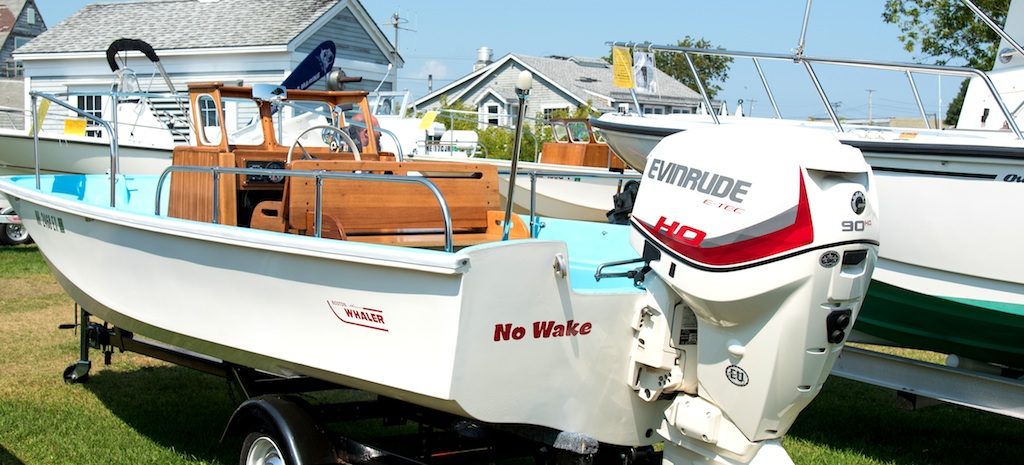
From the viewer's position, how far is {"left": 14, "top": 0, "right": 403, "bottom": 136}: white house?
22.0 metres

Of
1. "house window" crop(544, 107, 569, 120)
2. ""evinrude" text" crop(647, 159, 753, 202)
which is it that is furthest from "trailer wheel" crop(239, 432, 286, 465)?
"house window" crop(544, 107, 569, 120)

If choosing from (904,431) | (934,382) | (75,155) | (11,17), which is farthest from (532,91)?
(934,382)

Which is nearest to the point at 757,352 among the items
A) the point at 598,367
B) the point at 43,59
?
the point at 598,367

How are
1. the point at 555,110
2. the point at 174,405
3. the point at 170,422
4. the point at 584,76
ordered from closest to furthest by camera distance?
the point at 170,422 → the point at 174,405 → the point at 555,110 → the point at 584,76

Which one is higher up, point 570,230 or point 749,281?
point 749,281

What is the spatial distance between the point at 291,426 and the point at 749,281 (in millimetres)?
1998

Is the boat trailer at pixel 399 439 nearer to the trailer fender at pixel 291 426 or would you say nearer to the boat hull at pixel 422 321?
the trailer fender at pixel 291 426

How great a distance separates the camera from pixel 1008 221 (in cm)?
564

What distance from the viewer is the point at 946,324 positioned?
609 centimetres

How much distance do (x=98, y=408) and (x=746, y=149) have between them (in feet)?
15.2

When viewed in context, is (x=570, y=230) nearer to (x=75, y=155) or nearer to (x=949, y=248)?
(x=949, y=248)

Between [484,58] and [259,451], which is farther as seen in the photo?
[484,58]

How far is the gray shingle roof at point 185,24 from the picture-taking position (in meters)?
22.4

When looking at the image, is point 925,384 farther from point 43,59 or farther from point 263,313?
point 43,59
